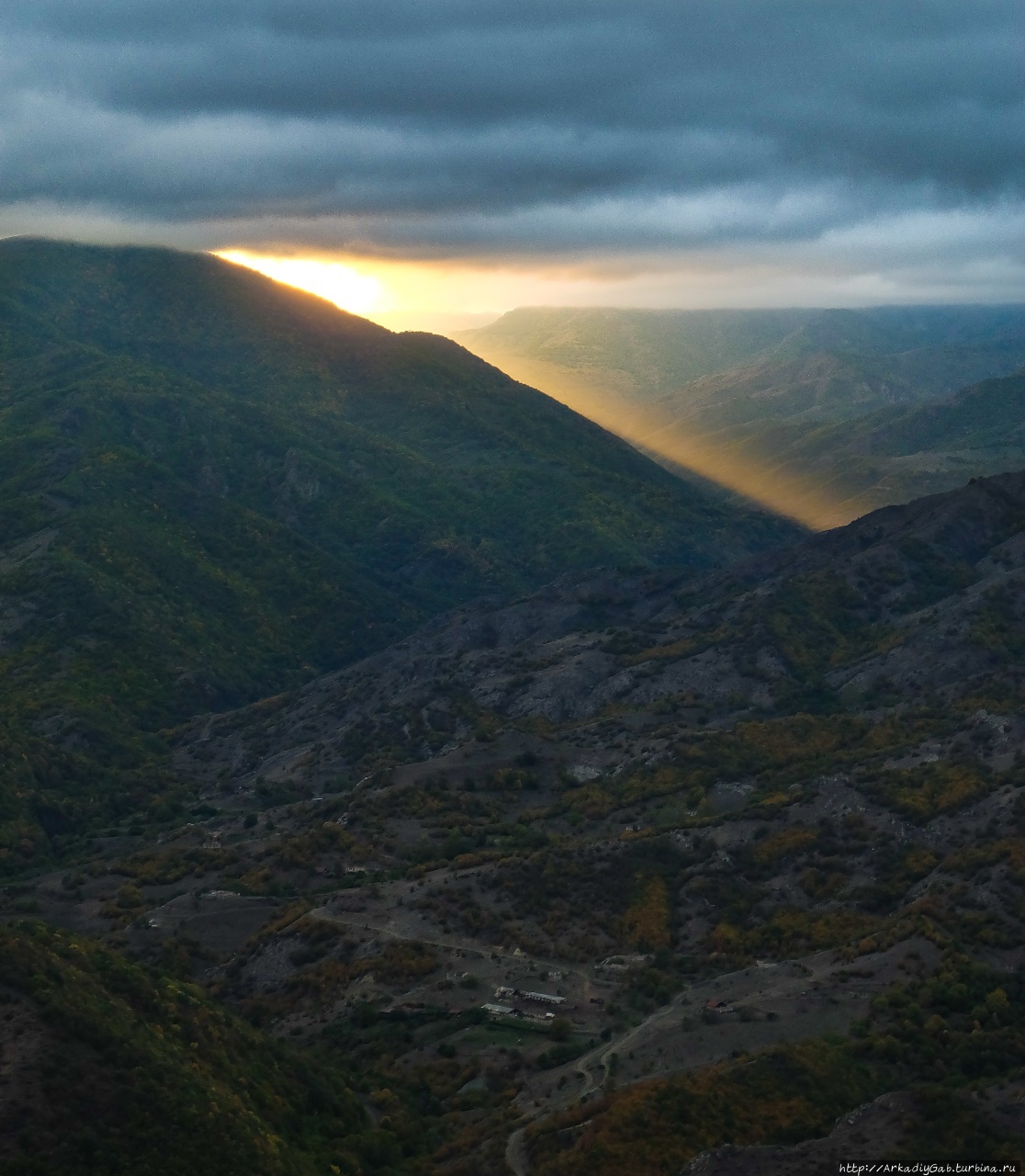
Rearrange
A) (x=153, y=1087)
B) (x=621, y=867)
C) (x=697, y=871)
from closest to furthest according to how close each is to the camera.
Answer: (x=153, y=1087) → (x=697, y=871) → (x=621, y=867)

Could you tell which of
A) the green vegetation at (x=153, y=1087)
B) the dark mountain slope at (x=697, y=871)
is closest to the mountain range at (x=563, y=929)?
the green vegetation at (x=153, y=1087)

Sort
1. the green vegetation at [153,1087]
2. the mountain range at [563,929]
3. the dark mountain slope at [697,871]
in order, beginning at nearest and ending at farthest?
the green vegetation at [153,1087]
the mountain range at [563,929]
the dark mountain slope at [697,871]

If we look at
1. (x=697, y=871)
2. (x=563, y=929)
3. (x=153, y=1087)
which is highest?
(x=153, y=1087)

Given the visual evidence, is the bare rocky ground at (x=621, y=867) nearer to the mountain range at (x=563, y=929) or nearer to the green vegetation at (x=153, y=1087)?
the mountain range at (x=563, y=929)

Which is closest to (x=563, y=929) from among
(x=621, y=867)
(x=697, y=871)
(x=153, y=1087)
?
(x=621, y=867)

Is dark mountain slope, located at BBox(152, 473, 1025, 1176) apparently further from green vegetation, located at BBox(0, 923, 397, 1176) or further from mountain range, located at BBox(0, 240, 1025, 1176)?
green vegetation, located at BBox(0, 923, 397, 1176)

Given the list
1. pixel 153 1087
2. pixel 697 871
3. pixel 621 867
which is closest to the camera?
pixel 153 1087

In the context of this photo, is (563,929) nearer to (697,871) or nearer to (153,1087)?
(697,871)

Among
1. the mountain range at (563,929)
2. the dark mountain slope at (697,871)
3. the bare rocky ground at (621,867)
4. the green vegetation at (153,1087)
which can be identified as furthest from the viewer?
the bare rocky ground at (621,867)

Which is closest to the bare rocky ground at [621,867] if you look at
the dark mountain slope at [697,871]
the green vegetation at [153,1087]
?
the dark mountain slope at [697,871]

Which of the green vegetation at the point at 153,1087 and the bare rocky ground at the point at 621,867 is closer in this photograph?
the green vegetation at the point at 153,1087

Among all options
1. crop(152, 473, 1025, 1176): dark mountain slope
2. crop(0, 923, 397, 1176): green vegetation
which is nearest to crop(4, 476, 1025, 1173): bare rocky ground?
crop(152, 473, 1025, 1176): dark mountain slope

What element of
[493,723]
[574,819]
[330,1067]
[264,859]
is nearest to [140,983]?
[330,1067]
